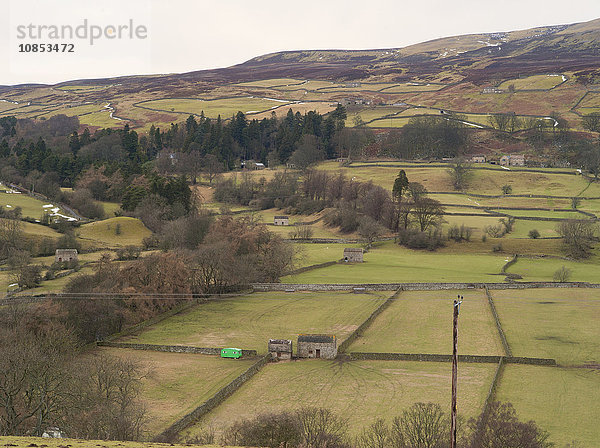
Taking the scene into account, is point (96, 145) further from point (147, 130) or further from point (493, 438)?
point (493, 438)

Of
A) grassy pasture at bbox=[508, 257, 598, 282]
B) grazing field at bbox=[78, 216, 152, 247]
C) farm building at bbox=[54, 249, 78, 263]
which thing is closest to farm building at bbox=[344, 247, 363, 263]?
grassy pasture at bbox=[508, 257, 598, 282]

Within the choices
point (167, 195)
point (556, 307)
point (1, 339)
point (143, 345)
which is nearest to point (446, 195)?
point (167, 195)

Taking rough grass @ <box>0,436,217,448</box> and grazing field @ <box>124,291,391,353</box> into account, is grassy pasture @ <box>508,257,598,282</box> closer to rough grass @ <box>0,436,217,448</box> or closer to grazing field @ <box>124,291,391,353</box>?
grazing field @ <box>124,291,391,353</box>

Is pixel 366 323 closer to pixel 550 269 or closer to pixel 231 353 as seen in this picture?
pixel 231 353

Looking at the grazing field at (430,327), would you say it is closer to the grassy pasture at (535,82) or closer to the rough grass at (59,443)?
the rough grass at (59,443)

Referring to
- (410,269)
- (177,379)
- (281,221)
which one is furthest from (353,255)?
(177,379)

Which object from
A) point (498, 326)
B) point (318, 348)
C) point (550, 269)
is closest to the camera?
point (318, 348)
